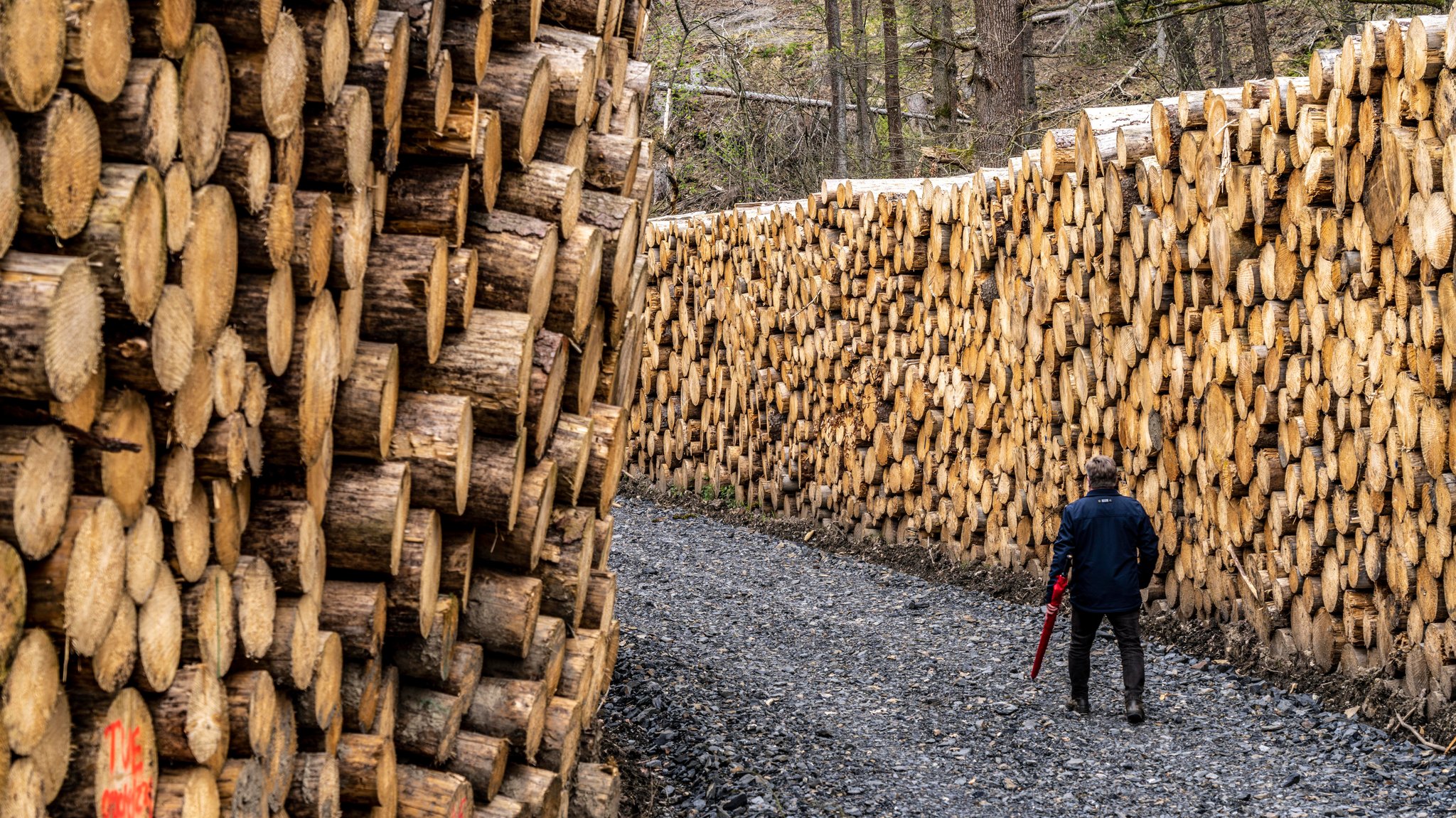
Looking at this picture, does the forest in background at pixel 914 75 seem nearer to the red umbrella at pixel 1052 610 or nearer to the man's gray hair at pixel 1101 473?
the man's gray hair at pixel 1101 473

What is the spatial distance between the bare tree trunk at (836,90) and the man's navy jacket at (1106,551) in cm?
1284

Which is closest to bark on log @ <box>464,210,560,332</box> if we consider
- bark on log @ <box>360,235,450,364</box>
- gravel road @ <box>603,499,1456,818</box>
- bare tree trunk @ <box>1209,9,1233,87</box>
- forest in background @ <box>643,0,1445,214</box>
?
bark on log @ <box>360,235,450,364</box>

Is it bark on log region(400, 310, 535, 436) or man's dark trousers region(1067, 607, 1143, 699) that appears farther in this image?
man's dark trousers region(1067, 607, 1143, 699)

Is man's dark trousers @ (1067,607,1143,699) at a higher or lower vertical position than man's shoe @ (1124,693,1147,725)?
higher

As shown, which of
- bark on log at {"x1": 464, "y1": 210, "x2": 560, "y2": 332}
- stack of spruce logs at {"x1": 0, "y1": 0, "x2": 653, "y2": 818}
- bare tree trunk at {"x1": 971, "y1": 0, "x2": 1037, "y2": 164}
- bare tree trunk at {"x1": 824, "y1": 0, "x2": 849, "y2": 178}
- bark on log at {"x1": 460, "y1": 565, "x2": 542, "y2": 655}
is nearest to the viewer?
stack of spruce logs at {"x1": 0, "y1": 0, "x2": 653, "y2": 818}

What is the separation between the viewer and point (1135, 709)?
5.84m

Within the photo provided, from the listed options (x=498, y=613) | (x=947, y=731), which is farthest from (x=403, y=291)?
(x=947, y=731)

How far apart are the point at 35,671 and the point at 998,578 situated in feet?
23.0

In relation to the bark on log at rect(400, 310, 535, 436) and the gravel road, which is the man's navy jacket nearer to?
the gravel road

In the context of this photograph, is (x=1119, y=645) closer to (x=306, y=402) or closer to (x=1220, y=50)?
(x=306, y=402)

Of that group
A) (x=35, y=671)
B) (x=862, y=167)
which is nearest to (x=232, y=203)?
(x=35, y=671)

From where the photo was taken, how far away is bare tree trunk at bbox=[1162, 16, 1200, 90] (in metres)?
14.7

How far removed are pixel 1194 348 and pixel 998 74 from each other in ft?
30.6

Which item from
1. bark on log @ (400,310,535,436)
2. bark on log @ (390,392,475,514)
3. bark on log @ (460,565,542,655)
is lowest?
bark on log @ (460,565,542,655)
